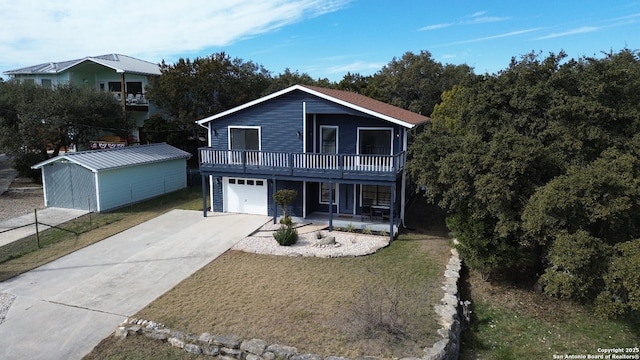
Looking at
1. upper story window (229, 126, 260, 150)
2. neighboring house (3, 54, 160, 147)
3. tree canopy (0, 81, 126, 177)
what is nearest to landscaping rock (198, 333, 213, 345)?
upper story window (229, 126, 260, 150)

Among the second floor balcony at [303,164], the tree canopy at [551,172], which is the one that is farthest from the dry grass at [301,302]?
the second floor balcony at [303,164]

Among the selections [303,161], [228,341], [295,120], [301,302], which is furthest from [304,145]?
[228,341]

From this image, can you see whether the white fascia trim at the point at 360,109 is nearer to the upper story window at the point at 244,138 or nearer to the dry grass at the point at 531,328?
the upper story window at the point at 244,138

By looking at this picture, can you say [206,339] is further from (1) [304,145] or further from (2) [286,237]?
(1) [304,145]

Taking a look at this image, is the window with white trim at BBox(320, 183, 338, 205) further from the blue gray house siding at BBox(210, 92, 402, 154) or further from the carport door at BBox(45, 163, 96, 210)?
the carport door at BBox(45, 163, 96, 210)

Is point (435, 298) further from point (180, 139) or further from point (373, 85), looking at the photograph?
point (373, 85)

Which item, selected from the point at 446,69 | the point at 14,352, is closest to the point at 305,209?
the point at 14,352
